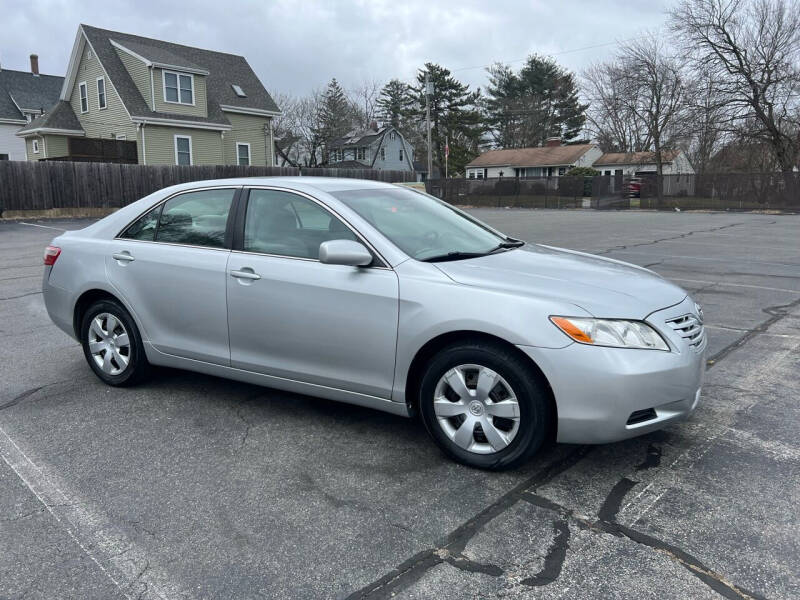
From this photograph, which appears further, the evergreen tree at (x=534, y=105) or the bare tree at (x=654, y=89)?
the evergreen tree at (x=534, y=105)

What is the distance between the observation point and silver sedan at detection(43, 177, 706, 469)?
323 centimetres

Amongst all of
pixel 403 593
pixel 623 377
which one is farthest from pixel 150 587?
pixel 623 377

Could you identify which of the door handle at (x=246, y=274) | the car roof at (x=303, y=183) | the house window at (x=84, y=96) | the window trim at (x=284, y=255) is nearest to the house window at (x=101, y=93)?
the house window at (x=84, y=96)

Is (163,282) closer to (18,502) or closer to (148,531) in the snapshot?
(18,502)

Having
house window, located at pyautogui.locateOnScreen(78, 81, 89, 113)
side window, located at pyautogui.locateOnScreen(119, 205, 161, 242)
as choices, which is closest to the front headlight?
side window, located at pyautogui.locateOnScreen(119, 205, 161, 242)

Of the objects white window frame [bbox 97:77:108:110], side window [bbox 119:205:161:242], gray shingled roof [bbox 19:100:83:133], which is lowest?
side window [bbox 119:205:161:242]

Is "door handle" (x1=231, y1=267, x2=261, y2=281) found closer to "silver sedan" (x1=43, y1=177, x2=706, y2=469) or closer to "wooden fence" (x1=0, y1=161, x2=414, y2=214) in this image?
"silver sedan" (x1=43, y1=177, x2=706, y2=469)

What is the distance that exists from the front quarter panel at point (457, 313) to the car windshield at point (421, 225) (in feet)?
0.94

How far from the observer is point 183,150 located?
1326 inches

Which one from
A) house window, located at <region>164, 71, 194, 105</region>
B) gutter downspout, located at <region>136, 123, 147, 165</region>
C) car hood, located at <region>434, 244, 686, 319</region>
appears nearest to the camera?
car hood, located at <region>434, 244, 686, 319</region>

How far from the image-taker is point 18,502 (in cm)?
320

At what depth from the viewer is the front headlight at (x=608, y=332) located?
3.18 metres

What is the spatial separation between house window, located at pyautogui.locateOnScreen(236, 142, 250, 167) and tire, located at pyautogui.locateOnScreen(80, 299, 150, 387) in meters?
33.6

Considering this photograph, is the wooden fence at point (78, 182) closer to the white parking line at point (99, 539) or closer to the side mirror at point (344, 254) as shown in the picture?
the white parking line at point (99, 539)
